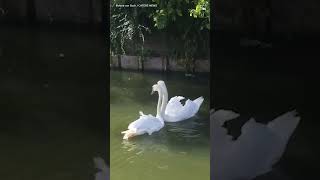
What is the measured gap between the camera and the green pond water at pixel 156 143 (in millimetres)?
3748

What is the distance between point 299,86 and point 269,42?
0.56 ft

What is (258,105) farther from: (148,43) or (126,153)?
(148,43)

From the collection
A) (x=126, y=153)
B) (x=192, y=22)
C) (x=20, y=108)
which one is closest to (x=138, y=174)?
(x=126, y=153)

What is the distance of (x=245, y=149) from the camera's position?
64.1 inches

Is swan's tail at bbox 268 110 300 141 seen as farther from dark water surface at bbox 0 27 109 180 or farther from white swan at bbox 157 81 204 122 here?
white swan at bbox 157 81 204 122

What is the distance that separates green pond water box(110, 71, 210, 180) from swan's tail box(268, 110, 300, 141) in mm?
2076

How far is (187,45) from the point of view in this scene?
720 centimetres

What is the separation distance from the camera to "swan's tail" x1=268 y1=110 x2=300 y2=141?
1543 millimetres

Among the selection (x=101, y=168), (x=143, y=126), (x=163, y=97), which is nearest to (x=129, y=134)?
(x=143, y=126)

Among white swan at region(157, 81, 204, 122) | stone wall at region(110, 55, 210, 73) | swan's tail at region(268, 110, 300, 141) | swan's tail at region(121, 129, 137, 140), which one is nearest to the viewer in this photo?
swan's tail at region(268, 110, 300, 141)

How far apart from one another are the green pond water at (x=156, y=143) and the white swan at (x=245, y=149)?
201cm

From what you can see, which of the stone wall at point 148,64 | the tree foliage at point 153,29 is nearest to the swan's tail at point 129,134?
the tree foliage at point 153,29

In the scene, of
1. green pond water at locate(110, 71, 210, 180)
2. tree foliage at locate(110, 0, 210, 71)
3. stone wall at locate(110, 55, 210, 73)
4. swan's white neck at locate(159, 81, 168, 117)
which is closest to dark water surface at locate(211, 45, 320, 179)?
green pond water at locate(110, 71, 210, 180)

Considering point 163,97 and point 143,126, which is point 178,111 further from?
point 143,126
